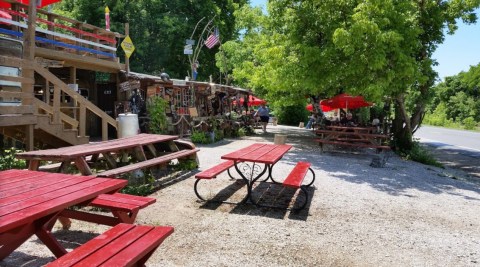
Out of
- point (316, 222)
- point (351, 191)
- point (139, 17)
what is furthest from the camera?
point (139, 17)

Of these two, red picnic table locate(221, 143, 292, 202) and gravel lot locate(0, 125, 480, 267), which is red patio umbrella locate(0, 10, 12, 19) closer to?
gravel lot locate(0, 125, 480, 267)

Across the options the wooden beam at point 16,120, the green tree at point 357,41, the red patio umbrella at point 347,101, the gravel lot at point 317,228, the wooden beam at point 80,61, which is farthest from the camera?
the red patio umbrella at point 347,101

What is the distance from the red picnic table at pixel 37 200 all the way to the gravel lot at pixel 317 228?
0.84 metres

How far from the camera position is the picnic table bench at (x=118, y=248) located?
2.40m

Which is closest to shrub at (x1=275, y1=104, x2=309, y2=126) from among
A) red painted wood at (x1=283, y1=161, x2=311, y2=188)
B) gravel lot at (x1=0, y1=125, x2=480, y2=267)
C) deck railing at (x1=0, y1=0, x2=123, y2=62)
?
deck railing at (x1=0, y1=0, x2=123, y2=62)

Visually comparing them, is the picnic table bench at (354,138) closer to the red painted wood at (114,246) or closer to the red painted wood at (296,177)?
the red painted wood at (296,177)

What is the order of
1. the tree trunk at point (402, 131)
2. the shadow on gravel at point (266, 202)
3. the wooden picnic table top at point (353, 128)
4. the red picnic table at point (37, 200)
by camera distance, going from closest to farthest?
the red picnic table at point (37, 200) < the shadow on gravel at point (266, 202) < the wooden picnic table top at point (353, 128) < the tree trunk at point (402, 131)

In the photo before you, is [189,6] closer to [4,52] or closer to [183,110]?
[183,110]

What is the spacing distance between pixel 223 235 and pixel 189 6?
1094 inches

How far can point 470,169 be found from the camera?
545 inches

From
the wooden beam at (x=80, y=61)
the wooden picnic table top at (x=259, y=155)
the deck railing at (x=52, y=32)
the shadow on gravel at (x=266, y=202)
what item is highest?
the deck railing at (x=52, y=32)

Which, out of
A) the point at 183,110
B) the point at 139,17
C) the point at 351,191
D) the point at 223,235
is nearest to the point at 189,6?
the point at 139,17

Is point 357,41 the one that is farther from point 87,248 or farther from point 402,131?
point 87,248

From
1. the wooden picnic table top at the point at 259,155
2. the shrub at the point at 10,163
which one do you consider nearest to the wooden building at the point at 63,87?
the shrub at the point at 10,163
